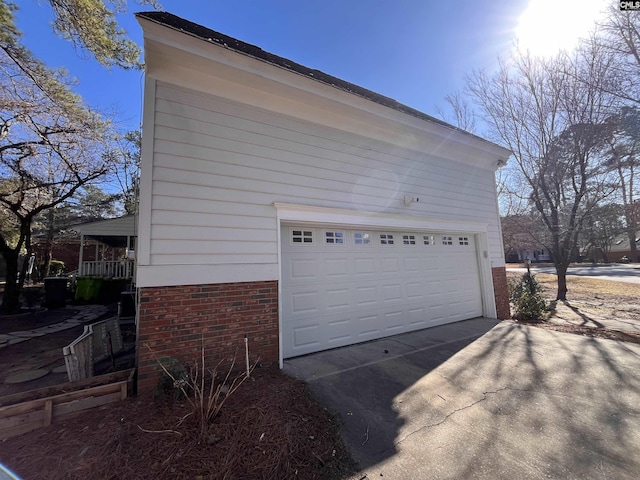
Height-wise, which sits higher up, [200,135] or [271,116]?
[271,116]

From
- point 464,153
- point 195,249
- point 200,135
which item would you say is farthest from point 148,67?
point 464,153

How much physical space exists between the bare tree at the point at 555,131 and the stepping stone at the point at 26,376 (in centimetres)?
1421

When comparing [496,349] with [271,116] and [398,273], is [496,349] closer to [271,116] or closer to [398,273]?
[398,273]

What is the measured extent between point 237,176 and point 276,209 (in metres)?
0.73

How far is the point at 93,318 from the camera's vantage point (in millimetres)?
7750

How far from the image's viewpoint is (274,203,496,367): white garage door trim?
168 inches

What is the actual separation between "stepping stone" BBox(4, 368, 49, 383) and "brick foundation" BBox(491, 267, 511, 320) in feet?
30.2

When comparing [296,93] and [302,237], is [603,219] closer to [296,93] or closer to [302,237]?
[302,237]

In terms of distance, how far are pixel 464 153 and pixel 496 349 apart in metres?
4.69

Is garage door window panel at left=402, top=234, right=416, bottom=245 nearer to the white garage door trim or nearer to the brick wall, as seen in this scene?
the white garage door trim

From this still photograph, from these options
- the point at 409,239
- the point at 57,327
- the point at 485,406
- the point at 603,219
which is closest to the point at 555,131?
the point at 603,219

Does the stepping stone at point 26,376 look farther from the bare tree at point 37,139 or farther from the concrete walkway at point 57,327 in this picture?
the bare tree at point 37,139

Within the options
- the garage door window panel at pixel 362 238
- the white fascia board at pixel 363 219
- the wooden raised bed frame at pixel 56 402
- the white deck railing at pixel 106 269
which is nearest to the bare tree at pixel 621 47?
the white fascia board at pixel 363 219

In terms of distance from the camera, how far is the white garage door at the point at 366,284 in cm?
452
